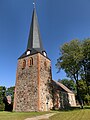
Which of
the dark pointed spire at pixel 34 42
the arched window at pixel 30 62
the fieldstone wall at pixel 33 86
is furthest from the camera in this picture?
the dark pointed spire at pixel 34 42

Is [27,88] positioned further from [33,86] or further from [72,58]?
[72,58]

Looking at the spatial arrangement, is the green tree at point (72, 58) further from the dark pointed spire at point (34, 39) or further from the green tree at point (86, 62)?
the dark pointed spire at point (34, 39)

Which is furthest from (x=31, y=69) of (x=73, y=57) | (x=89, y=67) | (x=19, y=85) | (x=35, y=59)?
(x=89, y=67)

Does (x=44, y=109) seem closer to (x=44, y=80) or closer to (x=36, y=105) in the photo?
(x=36, y=105)

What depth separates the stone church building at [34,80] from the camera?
25812 mm

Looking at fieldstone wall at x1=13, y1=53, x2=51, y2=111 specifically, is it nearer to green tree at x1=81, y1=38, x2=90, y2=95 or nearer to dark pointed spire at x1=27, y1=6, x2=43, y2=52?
dark pointed spire at x1=27, y1=6, x2=43, y2=52

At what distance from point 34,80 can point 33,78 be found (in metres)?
0.51

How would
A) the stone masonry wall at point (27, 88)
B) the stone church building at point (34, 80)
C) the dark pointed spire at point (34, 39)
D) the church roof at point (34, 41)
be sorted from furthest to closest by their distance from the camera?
the dark pointed spire at point (34, 39) < the church roof at point (34, 41) < the stone church building at point (34, 80) < the stone masonry wall at point (27, 88)

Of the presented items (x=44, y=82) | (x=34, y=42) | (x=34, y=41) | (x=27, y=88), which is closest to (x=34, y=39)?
(x=34, y=41)

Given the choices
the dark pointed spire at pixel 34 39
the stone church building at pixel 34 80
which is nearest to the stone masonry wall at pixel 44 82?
the stone church building at pixel 34 80

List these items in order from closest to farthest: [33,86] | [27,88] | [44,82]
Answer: [33,86], [27,88], [44,82]

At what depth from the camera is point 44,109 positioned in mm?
25578

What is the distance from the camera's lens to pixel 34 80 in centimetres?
2700

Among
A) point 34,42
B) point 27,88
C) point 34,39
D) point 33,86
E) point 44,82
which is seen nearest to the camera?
point 33,86
